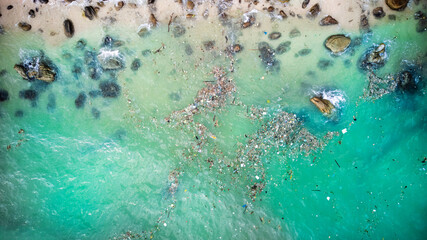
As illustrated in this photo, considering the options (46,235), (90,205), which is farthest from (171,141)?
(46,235)

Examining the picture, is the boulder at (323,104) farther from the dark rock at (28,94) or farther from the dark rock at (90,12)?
the dark rock at (28,94)

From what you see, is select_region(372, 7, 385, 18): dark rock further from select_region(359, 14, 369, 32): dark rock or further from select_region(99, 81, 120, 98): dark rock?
select_region(99, 81, 120, 98): dark rock

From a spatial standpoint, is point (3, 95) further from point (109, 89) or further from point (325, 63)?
point (325, 63)

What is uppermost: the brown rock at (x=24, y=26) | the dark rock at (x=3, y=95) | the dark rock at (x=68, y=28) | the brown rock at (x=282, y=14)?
the brown rock at (x=24, y=26)

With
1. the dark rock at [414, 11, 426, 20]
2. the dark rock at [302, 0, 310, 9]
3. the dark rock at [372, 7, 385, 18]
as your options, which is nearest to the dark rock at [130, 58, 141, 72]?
the dark rock at [302, 0, 310, 9]

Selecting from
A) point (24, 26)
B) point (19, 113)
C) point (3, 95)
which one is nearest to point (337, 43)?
point (24, 26)

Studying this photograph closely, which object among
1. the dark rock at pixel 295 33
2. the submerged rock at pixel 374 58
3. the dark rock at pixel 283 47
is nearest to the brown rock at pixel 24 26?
the dark rock at pixel 283 47
